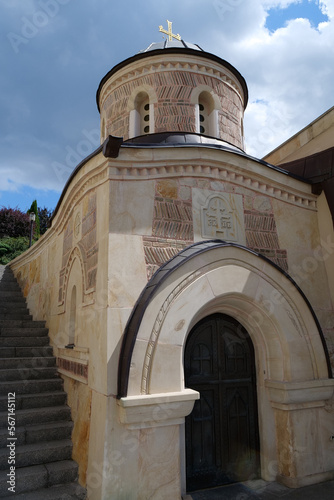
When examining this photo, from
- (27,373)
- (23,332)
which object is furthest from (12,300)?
(27,373)

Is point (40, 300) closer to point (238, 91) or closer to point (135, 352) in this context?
point (135, 352)

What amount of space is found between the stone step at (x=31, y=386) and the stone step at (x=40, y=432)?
70 cm

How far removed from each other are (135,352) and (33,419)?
223 centimetres

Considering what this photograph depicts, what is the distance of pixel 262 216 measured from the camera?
17.1 feet

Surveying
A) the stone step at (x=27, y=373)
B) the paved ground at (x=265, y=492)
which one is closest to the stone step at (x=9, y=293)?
the stone step at (x=27, y=373)

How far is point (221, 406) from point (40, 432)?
2.38 m

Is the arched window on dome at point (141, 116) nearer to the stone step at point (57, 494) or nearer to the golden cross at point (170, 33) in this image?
the golden cross at point (170, 33)

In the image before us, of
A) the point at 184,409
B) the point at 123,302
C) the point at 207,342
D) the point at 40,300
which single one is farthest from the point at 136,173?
the point at 40,300

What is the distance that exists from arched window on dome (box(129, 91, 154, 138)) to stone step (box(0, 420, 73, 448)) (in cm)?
471

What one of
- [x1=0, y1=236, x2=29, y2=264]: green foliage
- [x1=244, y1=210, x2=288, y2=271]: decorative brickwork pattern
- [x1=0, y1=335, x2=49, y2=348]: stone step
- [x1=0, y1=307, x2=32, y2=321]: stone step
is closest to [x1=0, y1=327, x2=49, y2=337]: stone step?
[x1=0, y1=335, x2=49, y2=348]: stone step

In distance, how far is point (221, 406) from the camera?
15.2 feet

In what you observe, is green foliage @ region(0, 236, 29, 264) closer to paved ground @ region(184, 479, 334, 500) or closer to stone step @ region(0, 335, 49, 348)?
stone step @ region(0, 335, 49, 348)

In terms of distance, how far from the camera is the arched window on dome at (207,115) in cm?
639

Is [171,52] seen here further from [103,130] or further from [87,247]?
[87,247]
